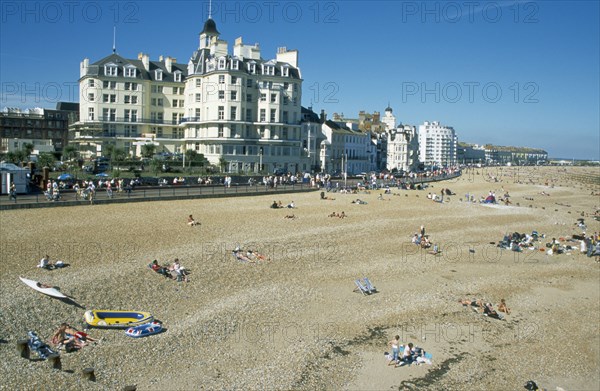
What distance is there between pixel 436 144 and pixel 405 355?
172387 millimetres

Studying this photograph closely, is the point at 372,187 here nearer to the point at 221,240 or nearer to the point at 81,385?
the point at 221,240

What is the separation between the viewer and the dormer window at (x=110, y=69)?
50.5 m

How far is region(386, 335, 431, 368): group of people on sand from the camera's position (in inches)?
470

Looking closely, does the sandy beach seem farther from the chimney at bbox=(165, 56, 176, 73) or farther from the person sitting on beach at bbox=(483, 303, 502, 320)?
the chimney at bbox=(165, 56, 176, 73)

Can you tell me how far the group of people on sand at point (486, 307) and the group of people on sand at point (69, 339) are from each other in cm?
1140

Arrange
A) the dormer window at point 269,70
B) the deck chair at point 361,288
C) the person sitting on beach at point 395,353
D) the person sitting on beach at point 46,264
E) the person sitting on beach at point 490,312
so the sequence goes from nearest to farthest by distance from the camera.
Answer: the person sitting on beach at point 395,353 → the person sitting on beach at point 490,312 → the person sitting on beach at point 46,264 → the deck chair at point 361,288 → the dormer window at point 269,70

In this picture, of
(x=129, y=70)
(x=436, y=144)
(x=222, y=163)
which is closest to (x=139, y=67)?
(x=129, y=70)

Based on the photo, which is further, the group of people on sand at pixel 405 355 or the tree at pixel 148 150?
the tree at pixel 148 150

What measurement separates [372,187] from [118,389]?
133 feet

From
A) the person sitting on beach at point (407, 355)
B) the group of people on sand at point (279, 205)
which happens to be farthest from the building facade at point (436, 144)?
the person sitting on beach at point (407, 355)

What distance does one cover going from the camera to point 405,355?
12.0m

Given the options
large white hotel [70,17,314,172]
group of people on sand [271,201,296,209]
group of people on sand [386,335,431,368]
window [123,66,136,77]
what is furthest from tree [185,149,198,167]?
group of people on sand [386,335,431,368]

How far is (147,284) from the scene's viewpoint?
15617 mm

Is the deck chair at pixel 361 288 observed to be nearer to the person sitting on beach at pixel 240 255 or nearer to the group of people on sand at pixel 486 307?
the group of people on sand at pixel 486 307
